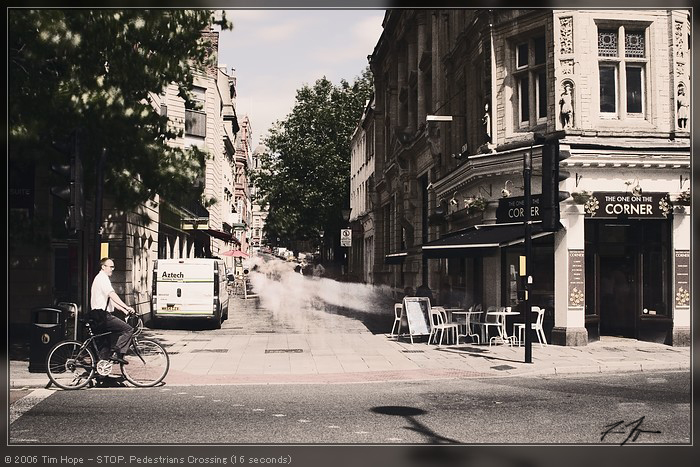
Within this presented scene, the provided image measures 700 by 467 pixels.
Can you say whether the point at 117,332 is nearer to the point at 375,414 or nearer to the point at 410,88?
the point at 375,414

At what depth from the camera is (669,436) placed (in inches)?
320

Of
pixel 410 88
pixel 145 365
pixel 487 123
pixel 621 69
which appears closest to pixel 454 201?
pixel 487 123

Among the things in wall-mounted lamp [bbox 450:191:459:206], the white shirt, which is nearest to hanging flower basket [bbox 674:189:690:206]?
wall-mounted lamp [bbox 450:191:459:206]

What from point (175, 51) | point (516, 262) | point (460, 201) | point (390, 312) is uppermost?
point (175, 51)

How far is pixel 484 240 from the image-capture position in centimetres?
1833

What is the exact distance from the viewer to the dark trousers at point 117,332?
38.5 ft

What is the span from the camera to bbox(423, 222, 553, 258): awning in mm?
17609

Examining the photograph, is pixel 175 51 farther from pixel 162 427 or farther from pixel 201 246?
pixel 201 246

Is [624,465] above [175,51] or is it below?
below

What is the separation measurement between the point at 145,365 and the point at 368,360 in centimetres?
505

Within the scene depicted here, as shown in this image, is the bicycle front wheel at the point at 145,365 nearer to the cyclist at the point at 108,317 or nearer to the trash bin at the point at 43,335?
the cyclist at the point at 108,317

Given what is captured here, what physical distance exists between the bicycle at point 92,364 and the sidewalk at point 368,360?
57 cm

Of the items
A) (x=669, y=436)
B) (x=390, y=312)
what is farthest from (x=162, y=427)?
(x=390, y=312)

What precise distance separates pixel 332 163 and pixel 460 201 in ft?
74.6
